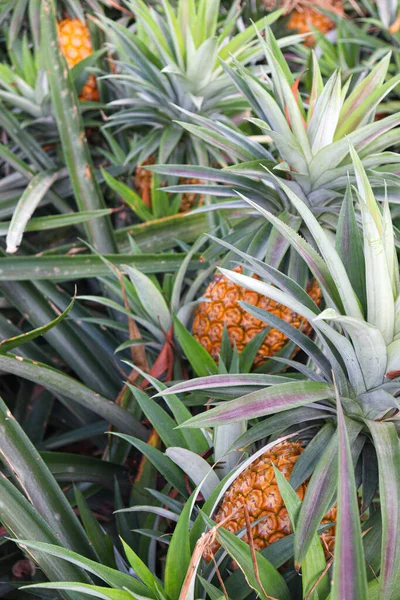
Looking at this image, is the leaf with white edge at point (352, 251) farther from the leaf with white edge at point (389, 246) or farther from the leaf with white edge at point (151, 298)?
the leaf with white edge at point (151, 298)

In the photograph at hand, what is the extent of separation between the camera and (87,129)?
134cm

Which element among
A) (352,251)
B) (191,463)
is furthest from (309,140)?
(191,463)

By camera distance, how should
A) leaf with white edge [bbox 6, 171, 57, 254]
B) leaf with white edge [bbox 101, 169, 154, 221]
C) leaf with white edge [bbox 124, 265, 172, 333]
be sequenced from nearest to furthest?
leaf with white edge [bbox 124, 265, 172, 333]
leaf with white edge [bbox 6, 171, 57, 254]
leaf with white edge [bbox 101, 169, 154, 221]

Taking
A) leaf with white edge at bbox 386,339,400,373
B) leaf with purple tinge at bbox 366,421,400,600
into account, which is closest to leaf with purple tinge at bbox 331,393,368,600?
leaf with purple tinge at bbox 366,421,400,600

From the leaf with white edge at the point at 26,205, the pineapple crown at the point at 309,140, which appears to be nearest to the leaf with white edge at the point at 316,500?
the pineapple crown at the point at 309,140

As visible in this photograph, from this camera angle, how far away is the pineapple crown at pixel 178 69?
3.26 feet

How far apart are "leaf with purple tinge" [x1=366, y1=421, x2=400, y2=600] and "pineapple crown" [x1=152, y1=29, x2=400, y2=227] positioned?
339 millimetres

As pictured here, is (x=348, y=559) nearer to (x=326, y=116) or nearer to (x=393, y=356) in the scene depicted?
(x=393, y=356)

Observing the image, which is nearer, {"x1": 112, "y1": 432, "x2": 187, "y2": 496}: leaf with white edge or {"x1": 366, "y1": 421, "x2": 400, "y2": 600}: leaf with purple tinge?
{"x1": 366, "y1": 421, "x2": 400, "y2": 600}: leaf with purple tinge

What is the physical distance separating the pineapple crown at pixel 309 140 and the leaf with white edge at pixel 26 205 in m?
0.29

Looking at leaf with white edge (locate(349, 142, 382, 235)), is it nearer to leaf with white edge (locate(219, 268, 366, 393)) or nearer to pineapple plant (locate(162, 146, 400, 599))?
pineapple plant (locate(162, 146, 400, 599))

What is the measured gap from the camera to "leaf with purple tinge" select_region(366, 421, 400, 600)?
16.4 inches

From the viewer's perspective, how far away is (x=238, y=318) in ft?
2.71

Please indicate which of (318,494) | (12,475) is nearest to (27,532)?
(12,475)
